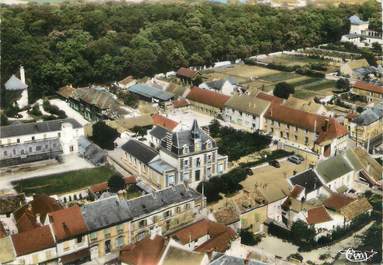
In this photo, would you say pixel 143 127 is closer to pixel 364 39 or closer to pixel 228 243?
pixel 228 243

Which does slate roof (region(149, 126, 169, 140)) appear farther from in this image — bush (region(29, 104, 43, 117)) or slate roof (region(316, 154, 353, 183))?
bush (region(29, 104, 43, 117))

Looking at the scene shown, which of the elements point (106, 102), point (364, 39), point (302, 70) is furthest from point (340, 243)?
point (364, 39)

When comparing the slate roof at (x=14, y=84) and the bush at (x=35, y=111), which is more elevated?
the slate roof at (x=14, y=84)

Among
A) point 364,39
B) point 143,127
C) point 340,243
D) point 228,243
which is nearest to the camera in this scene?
point 228,243

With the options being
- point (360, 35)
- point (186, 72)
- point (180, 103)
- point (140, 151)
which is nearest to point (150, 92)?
point (180, 103)

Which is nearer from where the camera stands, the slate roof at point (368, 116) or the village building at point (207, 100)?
the slate roof at point (368, 116)

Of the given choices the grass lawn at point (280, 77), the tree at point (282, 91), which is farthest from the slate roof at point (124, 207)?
the grass lawn at point (280, 77)

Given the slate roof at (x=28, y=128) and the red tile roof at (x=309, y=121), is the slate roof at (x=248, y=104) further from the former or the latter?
the slate roof at (x=28, y=128)
